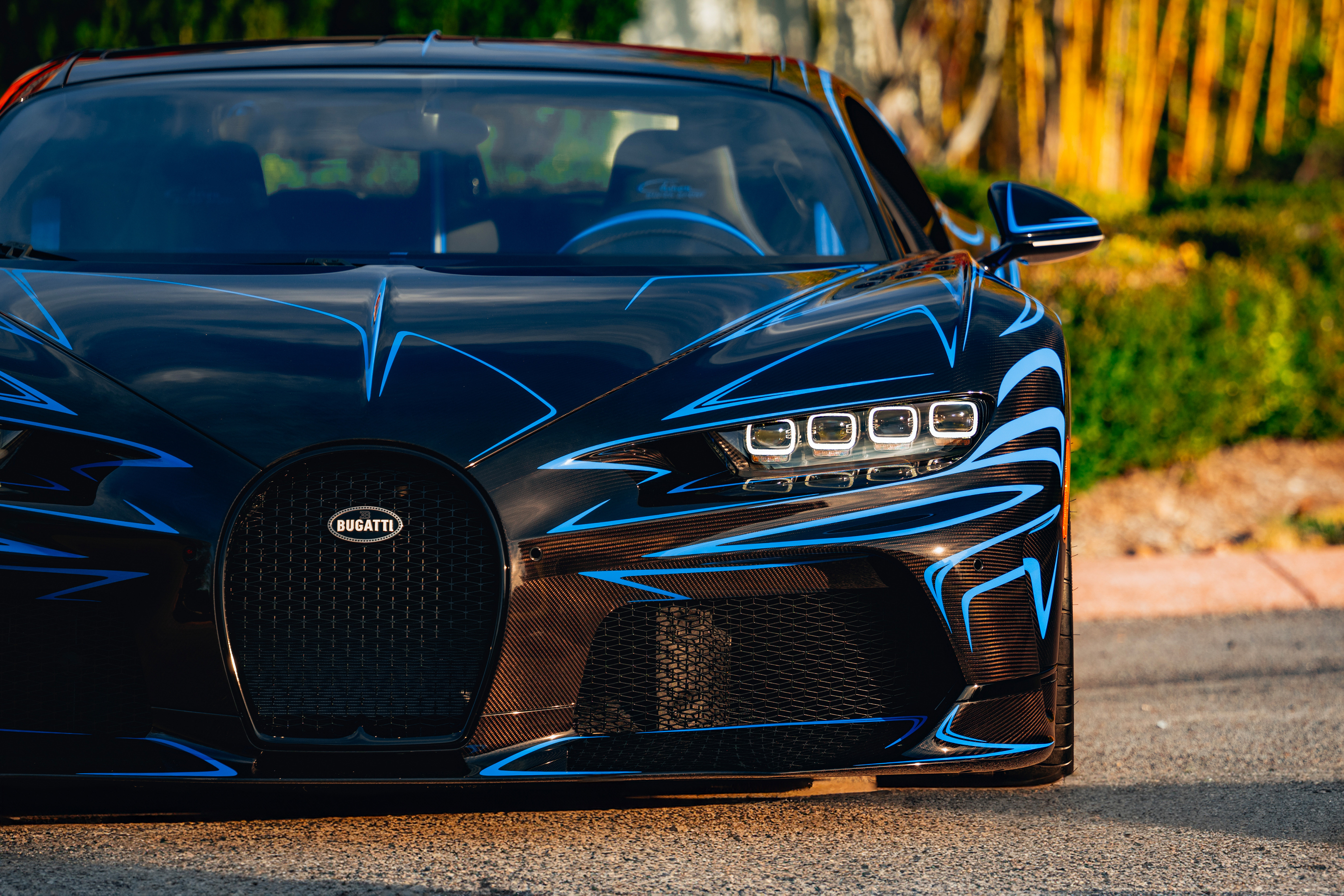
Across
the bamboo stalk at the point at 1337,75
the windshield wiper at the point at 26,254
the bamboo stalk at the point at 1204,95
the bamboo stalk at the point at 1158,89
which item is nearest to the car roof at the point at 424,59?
the windshield wiper at the point at 26,254

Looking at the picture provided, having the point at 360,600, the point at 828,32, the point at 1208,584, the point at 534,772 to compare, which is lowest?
the point at 1208,584

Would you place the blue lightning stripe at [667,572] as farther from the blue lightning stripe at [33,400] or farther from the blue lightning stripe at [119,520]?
the blue lightning stripe at [33,400]

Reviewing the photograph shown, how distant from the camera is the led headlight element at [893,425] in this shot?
7.39ft

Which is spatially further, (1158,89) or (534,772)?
(1158,89)

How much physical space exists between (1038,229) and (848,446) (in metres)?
1.08

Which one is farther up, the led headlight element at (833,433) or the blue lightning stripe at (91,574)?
the led headlight element at (833,433)

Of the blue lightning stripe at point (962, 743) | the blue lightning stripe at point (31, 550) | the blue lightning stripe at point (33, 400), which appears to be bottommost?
the blue lightning stripe at point (962, 743)

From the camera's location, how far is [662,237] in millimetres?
3135

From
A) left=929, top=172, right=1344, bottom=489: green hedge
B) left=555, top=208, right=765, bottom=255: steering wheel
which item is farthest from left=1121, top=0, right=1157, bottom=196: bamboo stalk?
left=555, top=208, right=765, bottom=255: steering wheel

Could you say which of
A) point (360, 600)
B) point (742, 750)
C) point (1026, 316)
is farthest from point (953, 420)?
point (360, 600)

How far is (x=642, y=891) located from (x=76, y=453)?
3.56 feet

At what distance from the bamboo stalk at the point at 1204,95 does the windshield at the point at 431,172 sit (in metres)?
10.7

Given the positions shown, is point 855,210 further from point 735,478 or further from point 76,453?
point 76,453

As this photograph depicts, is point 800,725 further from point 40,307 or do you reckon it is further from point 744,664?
point 40,307
